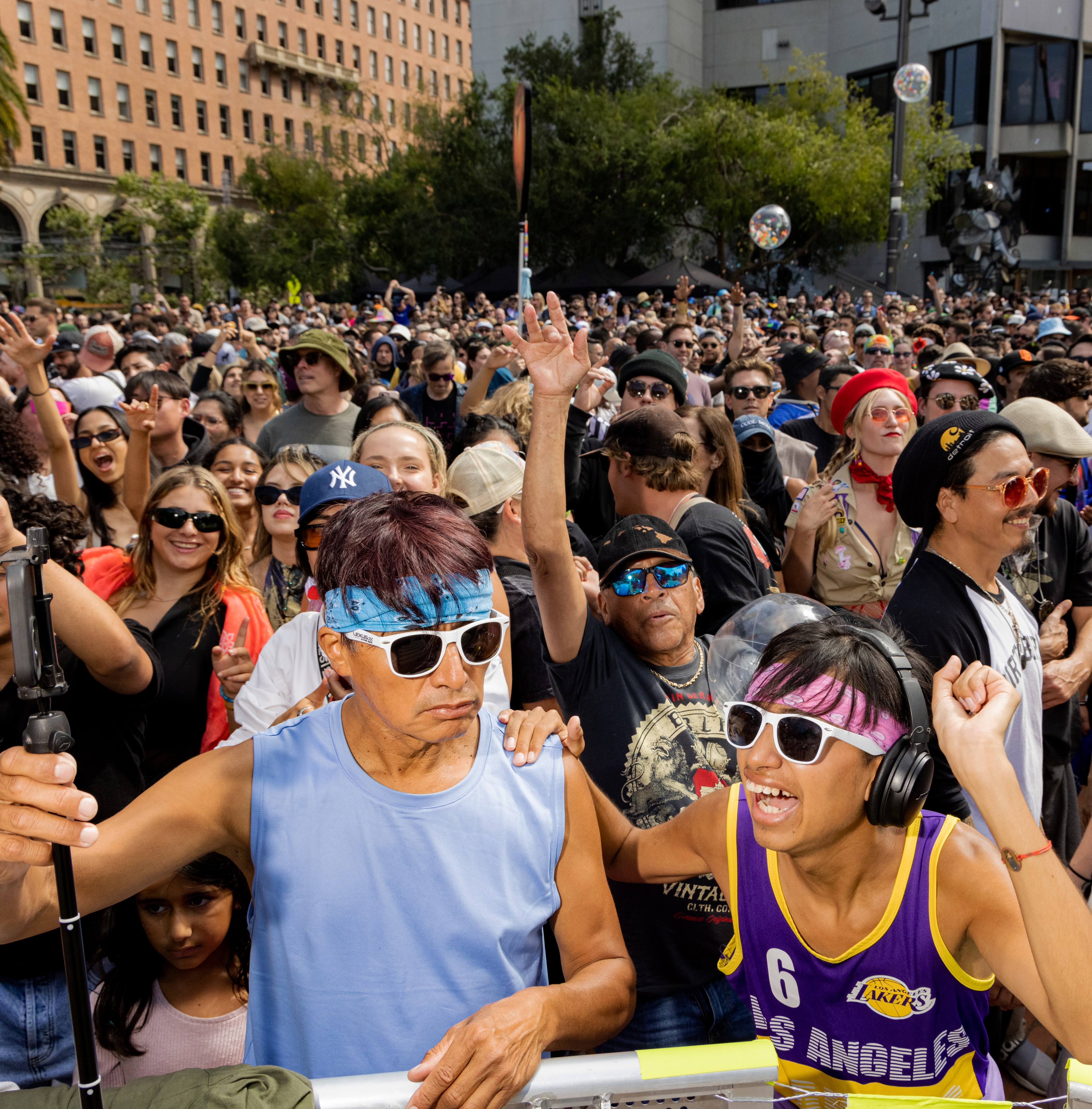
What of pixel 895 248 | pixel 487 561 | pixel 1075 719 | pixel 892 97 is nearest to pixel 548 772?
pixel 487 561

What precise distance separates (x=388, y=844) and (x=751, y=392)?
532cm

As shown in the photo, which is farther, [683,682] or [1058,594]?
[1058,594]

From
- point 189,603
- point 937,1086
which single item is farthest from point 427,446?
point 937,1086

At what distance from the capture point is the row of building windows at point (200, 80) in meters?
59.5

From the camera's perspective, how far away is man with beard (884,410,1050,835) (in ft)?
9.07

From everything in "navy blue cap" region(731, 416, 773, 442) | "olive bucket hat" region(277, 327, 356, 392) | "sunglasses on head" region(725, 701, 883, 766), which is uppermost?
"olive bucket hat" region(277, 327, 356, 392)

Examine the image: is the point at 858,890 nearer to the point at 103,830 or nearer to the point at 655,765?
the point at 655,765

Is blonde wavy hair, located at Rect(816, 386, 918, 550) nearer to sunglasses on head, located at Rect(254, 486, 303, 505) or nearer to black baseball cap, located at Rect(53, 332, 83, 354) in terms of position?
sunglasses on head, located at Rect(254, 486, 303, 505)

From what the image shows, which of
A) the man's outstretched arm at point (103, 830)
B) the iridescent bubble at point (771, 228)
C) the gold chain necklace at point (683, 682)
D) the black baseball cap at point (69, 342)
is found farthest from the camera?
the iridescent bubble at point (771, 228)

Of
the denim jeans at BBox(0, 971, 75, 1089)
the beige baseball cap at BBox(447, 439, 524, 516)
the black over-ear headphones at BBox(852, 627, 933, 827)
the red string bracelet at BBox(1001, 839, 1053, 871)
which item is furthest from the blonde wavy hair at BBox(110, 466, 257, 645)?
the red string bracelet at BBox(1001, 839, 1053, 871)

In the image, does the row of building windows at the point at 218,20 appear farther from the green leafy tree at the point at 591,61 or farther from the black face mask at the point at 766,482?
the black face mask at the point at 766,482

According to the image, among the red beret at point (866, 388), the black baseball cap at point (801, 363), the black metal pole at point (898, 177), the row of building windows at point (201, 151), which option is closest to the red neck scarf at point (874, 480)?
the red beret at point (866, 388)

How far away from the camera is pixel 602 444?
17.3 feet

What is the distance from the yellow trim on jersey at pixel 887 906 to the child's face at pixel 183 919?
1420 millimetres
